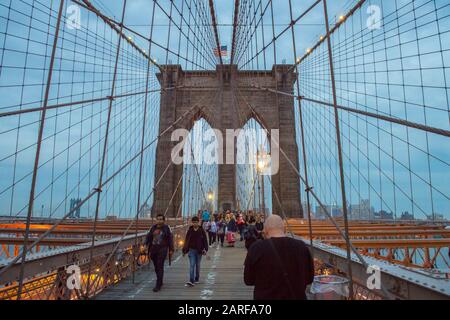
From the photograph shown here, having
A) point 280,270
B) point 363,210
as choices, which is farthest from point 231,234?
point 363,210

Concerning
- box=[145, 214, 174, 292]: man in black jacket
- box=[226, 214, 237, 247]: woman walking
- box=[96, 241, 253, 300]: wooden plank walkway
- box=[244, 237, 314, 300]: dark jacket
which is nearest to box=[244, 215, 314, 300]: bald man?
box=[244, 237, 314, 300]: dark jacket

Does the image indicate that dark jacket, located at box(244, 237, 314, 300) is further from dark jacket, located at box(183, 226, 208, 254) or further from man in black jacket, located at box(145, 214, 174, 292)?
dark jacket, located at box(183, 226, 208, 254)

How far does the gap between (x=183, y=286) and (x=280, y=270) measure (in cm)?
305

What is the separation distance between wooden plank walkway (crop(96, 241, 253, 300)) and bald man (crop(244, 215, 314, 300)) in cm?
222

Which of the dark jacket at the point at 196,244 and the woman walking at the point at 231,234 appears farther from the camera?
the woman walking at the point at 231,234

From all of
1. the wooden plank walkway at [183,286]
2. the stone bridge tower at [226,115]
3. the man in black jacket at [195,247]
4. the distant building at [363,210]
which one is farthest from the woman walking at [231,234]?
the stone bridge tower at [226,115]

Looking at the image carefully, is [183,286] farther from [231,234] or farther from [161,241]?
[231,234]

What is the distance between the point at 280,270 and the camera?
1.58m

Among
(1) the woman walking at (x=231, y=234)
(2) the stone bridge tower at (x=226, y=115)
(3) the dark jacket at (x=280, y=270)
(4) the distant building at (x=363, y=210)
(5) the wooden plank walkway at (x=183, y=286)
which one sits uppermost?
(2) the stone bridge tower at (x=226, y=115)

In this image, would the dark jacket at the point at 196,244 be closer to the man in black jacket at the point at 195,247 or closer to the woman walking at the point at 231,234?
the man in black jacket at the point at 195,247

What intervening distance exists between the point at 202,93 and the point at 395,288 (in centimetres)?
2242

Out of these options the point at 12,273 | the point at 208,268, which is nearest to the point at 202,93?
the point at 208,268

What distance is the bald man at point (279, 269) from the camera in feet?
5.13
